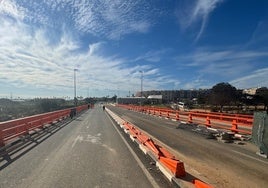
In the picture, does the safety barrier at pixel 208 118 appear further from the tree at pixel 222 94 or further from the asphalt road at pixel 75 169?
the tree at pixel 222 94

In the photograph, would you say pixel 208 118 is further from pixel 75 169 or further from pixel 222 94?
pixel 222 94

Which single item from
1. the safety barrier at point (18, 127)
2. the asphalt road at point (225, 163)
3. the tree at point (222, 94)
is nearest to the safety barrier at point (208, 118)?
the asphalt road at point (225, 163)

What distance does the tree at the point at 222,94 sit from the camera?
7656 centimetres

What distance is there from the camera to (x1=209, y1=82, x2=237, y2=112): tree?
251ft

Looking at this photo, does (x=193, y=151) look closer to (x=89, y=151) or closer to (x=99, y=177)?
(x=89, y=151)

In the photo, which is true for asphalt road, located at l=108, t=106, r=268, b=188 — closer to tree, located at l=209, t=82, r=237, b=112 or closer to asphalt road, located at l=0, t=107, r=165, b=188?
asphalt road, located at l=0, t=107, r=165, b=188

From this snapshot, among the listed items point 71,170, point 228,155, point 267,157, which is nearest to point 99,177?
point 71,170

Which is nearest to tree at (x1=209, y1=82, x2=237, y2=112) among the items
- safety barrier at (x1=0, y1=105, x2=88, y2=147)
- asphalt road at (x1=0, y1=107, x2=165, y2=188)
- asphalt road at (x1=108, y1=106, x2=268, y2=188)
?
safety barrier at (x1=0, y1=105, x2=88, y2=147)

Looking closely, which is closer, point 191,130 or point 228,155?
point 228,155

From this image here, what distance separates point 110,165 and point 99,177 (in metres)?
1.68

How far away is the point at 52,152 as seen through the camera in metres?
12.5

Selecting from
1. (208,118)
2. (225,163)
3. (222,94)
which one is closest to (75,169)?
(225,163)

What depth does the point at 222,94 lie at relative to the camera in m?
78.2

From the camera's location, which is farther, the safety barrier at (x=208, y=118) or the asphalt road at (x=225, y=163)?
the safety barrier at (x=208, y=118)
